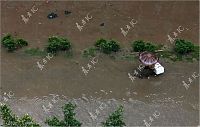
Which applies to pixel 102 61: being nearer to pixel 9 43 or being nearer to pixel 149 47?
pixel 149 47

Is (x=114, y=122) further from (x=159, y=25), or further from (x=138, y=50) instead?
(x=159, y=25)

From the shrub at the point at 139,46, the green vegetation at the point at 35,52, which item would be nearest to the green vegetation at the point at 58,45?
the green vegetation at the point at 35,52

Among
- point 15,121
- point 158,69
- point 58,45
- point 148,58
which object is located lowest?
point 15,121

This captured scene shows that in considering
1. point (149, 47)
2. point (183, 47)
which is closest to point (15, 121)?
point (149, 47)

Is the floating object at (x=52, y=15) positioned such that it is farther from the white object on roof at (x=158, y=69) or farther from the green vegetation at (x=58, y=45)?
the white object on roof at (x=158, y=69)

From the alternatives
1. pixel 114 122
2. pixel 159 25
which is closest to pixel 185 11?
pixel 159 25
